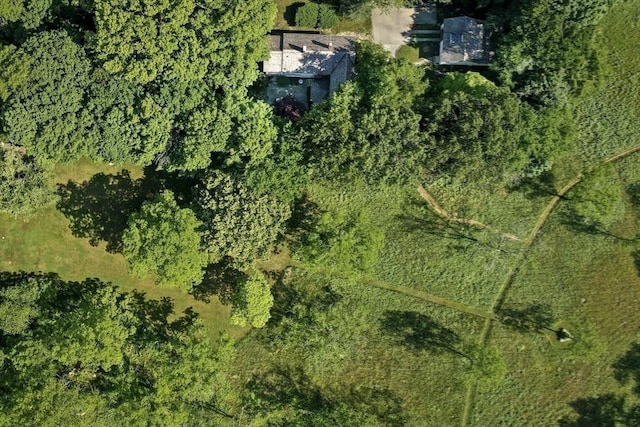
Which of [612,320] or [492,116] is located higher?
[492,116]

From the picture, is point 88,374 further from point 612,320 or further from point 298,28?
point 612,320

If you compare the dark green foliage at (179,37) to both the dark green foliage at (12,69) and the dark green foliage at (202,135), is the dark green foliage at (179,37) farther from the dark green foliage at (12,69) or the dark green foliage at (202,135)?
the dark green foliage at (12,69)

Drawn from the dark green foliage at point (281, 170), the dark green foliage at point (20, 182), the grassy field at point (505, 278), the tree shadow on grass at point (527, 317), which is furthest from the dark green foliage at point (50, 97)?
the tree shadow on grass at point (527, 317)

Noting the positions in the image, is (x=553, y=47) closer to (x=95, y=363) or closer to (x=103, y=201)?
(x=103, y=201)

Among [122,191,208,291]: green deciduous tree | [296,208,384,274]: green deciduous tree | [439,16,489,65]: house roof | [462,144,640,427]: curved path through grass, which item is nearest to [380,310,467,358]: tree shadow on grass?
[462,144,640,427]: curved path through grass

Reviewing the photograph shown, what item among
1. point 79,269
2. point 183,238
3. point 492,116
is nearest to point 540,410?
point 492,116

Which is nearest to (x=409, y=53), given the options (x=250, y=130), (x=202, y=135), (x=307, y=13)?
(x=307, y=13)

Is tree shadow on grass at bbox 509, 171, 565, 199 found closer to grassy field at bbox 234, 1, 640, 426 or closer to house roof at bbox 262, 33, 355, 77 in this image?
grassy field at bbox 234, 1, 640, 426
